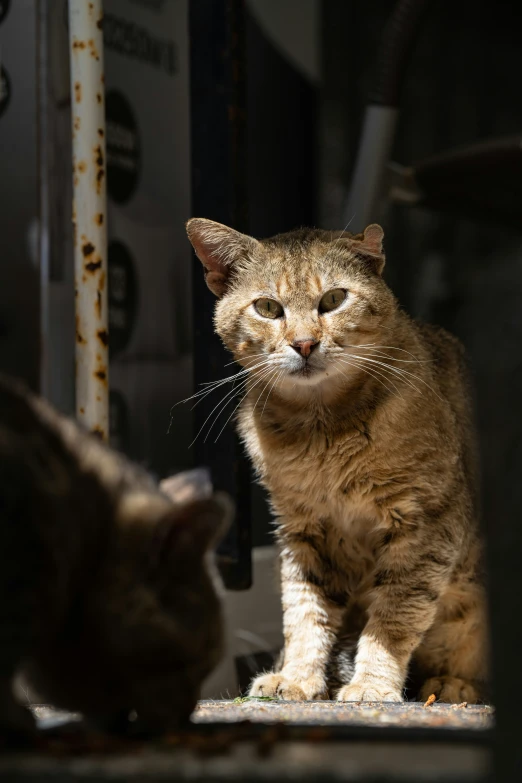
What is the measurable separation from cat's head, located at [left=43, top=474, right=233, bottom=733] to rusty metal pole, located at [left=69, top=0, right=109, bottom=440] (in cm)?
103

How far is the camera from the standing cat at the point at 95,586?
1.36 metres

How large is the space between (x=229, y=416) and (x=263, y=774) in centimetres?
190

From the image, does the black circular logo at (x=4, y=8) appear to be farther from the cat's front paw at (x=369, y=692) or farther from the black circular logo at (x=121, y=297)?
the cat's front paw at (x=369, y=692)

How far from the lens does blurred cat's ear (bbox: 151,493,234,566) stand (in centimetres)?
142

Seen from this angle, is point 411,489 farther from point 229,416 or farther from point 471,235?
point 471,235

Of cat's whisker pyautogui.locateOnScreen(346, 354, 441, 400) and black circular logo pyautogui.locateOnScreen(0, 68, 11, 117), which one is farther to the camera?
black circular logo pyautogui.locateOnScreen(0, 68, 11, 117)

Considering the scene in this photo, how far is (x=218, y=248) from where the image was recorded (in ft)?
9.22

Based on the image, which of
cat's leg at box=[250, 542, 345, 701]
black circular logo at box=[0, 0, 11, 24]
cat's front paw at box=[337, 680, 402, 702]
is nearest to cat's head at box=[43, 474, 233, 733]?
cat's front paw at box=[337, 680, 402, 702]

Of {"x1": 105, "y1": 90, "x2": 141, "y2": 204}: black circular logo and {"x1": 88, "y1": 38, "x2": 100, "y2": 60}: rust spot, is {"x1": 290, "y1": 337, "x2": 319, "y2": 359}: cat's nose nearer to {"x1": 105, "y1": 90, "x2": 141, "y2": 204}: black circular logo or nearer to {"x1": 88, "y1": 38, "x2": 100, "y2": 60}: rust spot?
{"x1": 88, "y1": 38, "x2": 100, "y2": 60}: rust spot

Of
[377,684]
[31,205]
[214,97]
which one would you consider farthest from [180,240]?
[377,684]

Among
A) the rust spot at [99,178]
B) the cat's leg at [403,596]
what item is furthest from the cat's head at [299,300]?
the cat's leg at [403,596]

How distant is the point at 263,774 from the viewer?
Result: 3.76ft

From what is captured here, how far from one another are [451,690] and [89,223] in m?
1.65

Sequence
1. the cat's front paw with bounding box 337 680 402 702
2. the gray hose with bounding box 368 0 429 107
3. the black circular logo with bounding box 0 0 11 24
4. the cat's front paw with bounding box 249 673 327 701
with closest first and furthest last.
Result: the cat's front paw with bounding box 337 680 402 702 < the cat's front paw with bounding box 249 673 327 701 < the black circular logo with bounding box 0 0 11 24 < the gray hose with bounding box 368 0 429 107
